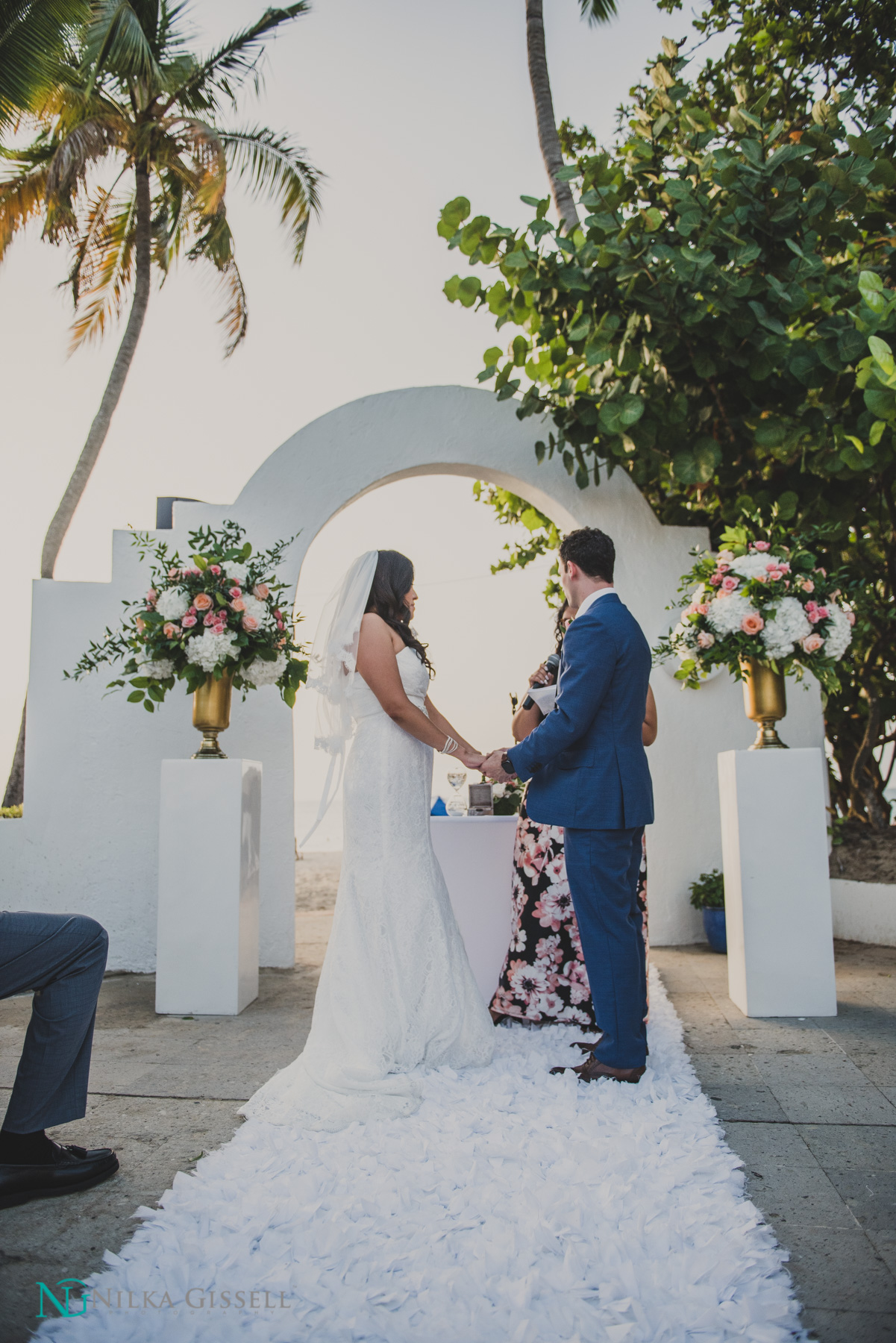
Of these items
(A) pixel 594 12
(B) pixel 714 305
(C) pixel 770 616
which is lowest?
(C) pixel 770 616

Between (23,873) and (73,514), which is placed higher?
(73,514)

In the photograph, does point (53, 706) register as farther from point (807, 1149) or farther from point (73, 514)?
point (807, 1149)

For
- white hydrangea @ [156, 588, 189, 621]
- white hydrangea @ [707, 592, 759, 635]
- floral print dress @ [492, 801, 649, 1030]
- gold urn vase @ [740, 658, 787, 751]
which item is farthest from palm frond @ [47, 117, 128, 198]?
floral print dress @ [492, 801, 649, 1030]

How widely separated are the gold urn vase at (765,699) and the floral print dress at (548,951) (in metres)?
0.94

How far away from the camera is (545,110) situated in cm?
689

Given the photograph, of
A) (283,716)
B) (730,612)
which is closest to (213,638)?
(283,716)

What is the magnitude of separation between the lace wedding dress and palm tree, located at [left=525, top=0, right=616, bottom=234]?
4.84m

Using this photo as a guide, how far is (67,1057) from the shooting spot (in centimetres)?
223

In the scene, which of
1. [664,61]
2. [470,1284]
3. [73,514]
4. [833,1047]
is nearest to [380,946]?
[470,1284]

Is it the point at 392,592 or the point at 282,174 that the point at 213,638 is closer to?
the point at 392,592

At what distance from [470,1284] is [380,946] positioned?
1.47 metres

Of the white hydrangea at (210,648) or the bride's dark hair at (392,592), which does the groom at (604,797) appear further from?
the white hydrangea at (210,648)

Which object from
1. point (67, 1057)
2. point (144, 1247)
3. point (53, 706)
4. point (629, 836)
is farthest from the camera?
point (53, 706)

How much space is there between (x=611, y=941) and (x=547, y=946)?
779 millimetres
